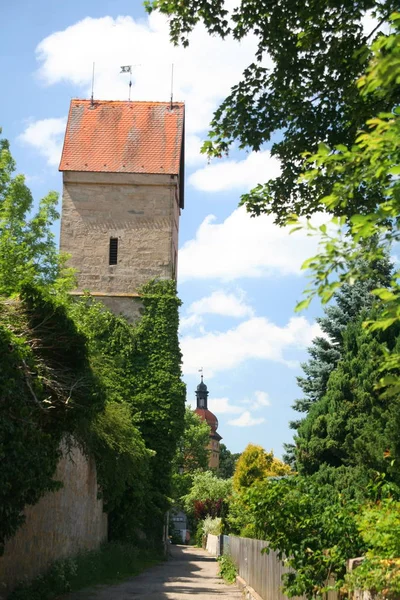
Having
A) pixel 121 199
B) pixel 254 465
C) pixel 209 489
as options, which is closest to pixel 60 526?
pixel 121 199

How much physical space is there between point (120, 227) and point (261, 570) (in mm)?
22019

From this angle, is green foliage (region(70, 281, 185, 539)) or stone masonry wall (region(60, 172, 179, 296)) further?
stone masonry wall (region(60, 172, 179, 296))

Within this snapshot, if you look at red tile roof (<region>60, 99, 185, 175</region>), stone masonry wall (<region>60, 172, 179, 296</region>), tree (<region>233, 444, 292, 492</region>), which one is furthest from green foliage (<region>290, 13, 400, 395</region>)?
tree (<region>233, 444, 292, 492</region>)

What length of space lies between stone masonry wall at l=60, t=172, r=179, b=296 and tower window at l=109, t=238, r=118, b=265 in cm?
19

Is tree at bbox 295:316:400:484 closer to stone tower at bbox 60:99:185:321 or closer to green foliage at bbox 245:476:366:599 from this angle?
green foliage at bbox 245:476:366:599

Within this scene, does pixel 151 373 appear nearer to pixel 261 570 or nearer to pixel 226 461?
pixel 261 570

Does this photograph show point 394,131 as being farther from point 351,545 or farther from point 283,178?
point 283,178

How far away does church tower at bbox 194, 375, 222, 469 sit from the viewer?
14400cm

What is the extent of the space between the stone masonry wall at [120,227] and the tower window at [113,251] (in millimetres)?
193

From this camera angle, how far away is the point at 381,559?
7188 mm

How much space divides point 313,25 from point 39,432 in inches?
279

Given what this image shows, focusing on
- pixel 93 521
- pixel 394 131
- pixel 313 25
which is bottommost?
pixel 93 521

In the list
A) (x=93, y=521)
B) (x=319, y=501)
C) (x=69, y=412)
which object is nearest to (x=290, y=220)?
(x=319, y=501)

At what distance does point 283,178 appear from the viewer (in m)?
12.1
